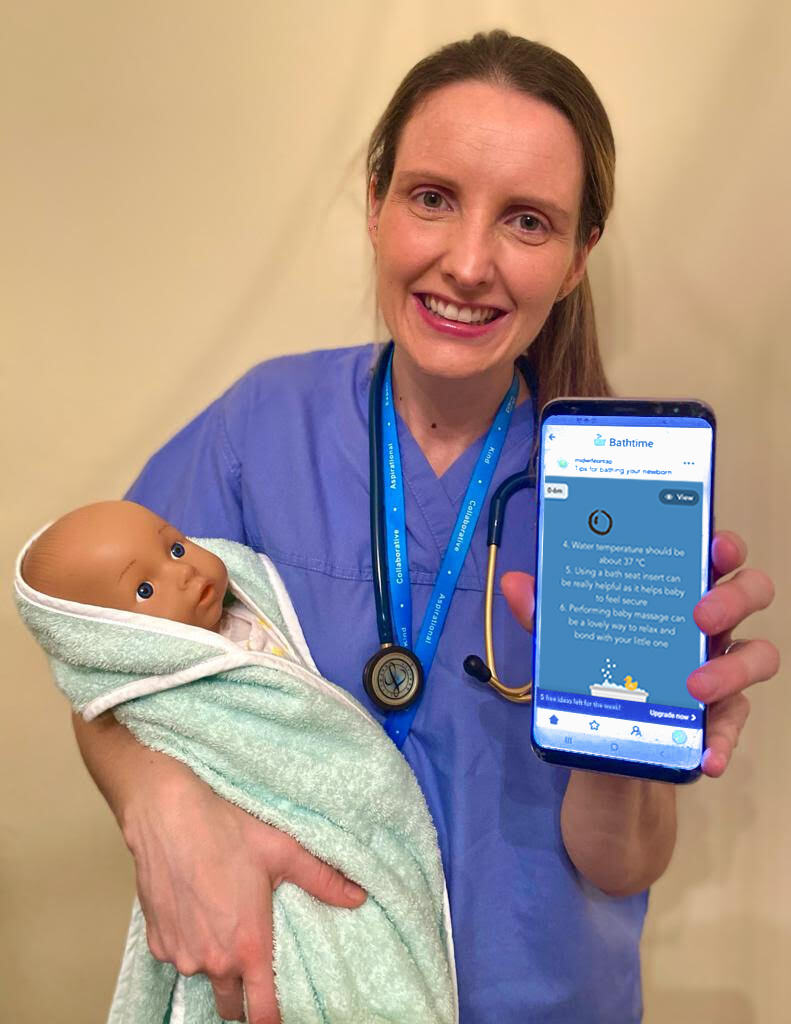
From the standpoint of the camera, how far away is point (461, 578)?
816 millimetres

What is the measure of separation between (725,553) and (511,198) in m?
0.37

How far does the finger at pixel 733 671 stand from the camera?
1.84ft

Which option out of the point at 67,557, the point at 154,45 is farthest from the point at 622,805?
the point at 154,45

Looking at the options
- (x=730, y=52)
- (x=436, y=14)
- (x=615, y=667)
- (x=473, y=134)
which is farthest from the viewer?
(x=436, y=14)

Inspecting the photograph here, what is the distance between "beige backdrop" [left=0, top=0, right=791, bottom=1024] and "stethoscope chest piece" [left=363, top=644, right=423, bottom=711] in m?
0.50

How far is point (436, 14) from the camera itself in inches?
43.2

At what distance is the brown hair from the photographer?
0.75 meters

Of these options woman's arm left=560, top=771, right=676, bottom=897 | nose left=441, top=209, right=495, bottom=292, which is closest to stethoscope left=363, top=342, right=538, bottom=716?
woman's arm left=560, top=771, right=676, bottom=897

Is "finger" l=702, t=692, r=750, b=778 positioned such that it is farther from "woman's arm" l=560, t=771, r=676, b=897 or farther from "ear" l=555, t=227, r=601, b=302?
"ear" l=555, t=227, r=601, b=302

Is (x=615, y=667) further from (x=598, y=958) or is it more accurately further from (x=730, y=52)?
(x=730, y=52)

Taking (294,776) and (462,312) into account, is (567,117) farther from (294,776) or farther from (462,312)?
(294,776)

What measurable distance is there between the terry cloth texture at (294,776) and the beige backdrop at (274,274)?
562mm

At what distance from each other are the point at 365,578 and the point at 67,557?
29 cm

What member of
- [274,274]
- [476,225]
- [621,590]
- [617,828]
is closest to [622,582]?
[621,590]
